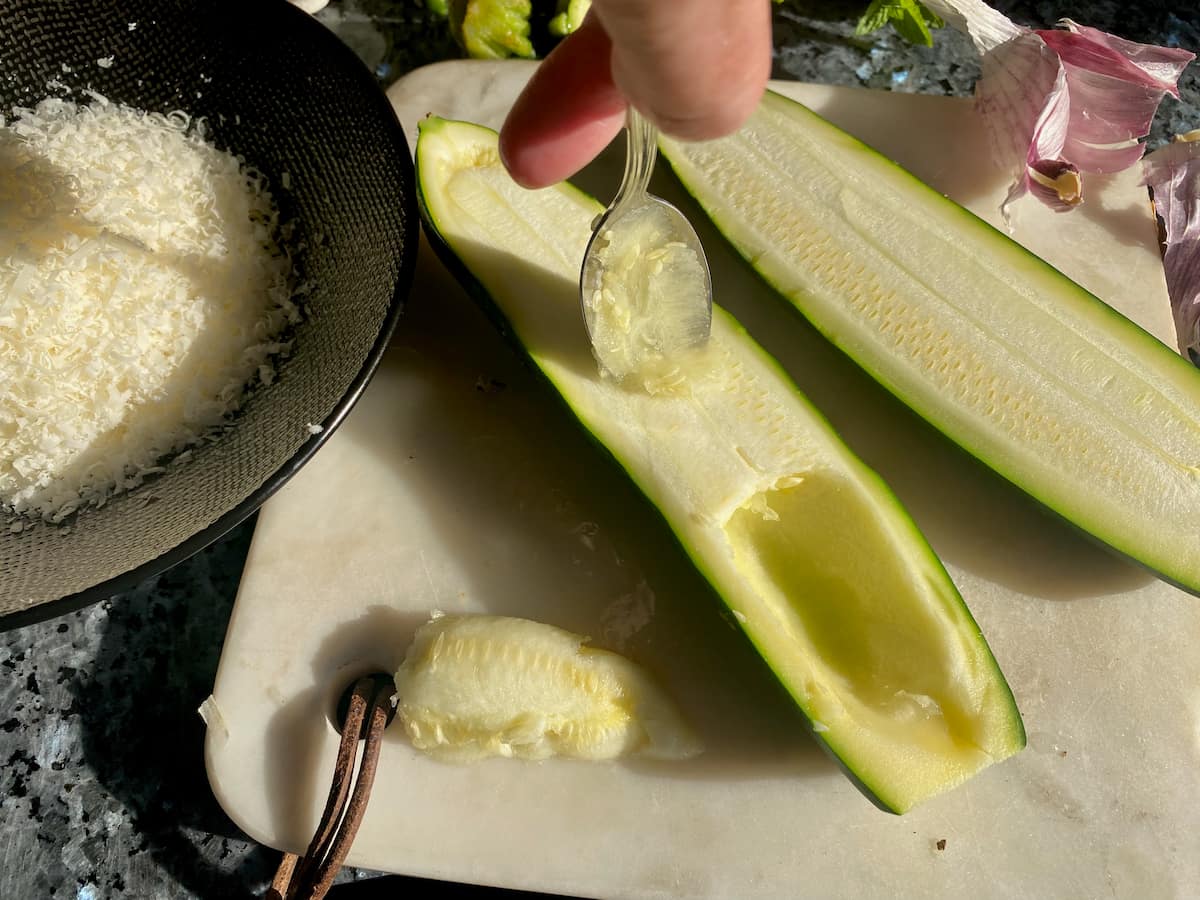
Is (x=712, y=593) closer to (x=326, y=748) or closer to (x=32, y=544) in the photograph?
(x=326, y=748)

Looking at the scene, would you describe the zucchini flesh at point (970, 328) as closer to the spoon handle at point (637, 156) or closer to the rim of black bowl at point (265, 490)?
the spoon handle at point (637, 156)

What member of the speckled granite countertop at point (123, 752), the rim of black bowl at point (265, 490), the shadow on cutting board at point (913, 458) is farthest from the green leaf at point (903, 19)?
the speckled granite countertop at point (123, 752)

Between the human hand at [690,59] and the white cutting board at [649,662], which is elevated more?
the human hand at [690,59]

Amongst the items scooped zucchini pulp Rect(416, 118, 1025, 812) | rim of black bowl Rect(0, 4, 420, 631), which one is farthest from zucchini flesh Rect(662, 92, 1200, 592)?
rim of black bowl Rect(0, 4, 420, 631)

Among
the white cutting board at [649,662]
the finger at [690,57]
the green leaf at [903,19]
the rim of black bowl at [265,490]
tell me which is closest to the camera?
the finger at [690,57]

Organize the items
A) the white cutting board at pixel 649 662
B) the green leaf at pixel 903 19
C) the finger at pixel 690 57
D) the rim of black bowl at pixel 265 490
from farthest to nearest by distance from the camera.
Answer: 1. the green leaf at pixel 903 19
2. the white cutting board at pixel 649 662
3. the rim of black bowl at pixel 265 490
4. the finger at pixel 690 57

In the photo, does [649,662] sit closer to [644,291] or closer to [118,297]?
[644,291]

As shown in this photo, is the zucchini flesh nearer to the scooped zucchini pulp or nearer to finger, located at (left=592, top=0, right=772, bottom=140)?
the scooped zucchini pulp
